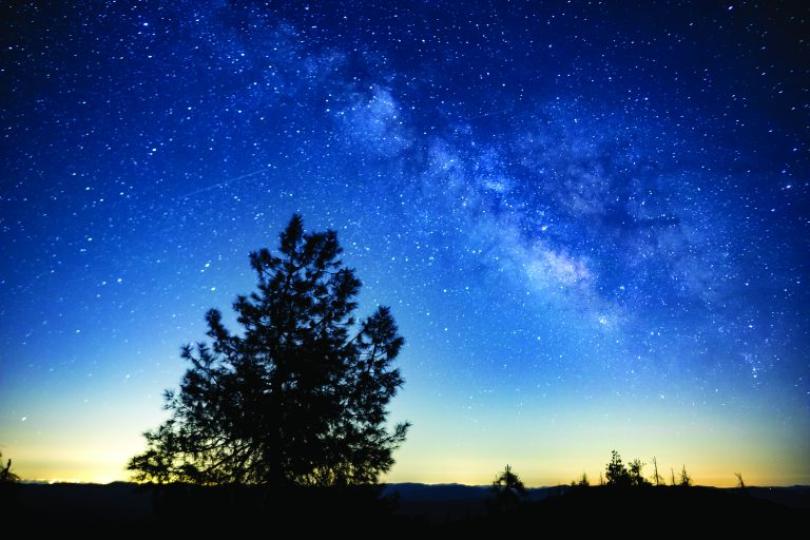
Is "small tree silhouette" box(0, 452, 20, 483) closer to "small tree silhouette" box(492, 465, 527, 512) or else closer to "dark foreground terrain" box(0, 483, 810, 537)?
"dark foreground terrain" box(0, 483, 810, 537)

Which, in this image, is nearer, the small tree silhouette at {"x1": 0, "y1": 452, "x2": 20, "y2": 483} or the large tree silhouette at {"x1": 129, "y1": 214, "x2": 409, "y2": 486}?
the large tree silhouette at {"x1": 129, "y1": 214, "x2": 409, "y2": 486}

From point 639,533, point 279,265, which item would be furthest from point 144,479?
point 639,533

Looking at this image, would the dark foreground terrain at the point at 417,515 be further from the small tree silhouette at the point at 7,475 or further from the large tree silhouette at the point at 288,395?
the small tree silhouette at the point at 7,475

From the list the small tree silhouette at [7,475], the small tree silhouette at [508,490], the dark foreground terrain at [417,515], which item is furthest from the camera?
the small tree silhouette at [508,490]

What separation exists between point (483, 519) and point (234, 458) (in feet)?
31.2

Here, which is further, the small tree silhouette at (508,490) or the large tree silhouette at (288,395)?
the small tree silhouette at (508,490)

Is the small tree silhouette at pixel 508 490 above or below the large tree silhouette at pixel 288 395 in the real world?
below

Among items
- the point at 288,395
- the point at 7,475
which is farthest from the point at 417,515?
the point at 7,475

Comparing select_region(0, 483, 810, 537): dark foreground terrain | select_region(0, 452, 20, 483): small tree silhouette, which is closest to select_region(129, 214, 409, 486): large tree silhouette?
select_region(0, 483, 810, 537): dark foreground terrain

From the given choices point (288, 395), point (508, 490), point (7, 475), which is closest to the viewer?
point (288, 395)

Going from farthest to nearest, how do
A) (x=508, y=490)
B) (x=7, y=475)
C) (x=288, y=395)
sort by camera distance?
(x=508, y=490) < (x=7, y=475) < (x=288, y=395)

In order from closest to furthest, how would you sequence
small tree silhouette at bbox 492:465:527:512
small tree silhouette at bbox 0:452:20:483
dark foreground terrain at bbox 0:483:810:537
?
1. dark foreground terrain at bbox 0:483:810:537
2. small tree silhouette at bbox 0:452:20:483
3. small tree silhouette at bbox 492:465:527:512

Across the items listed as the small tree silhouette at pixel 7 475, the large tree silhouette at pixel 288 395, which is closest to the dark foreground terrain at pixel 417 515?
the large tree silhouette at pixel 288 395

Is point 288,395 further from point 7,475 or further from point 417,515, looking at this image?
point 7,475
